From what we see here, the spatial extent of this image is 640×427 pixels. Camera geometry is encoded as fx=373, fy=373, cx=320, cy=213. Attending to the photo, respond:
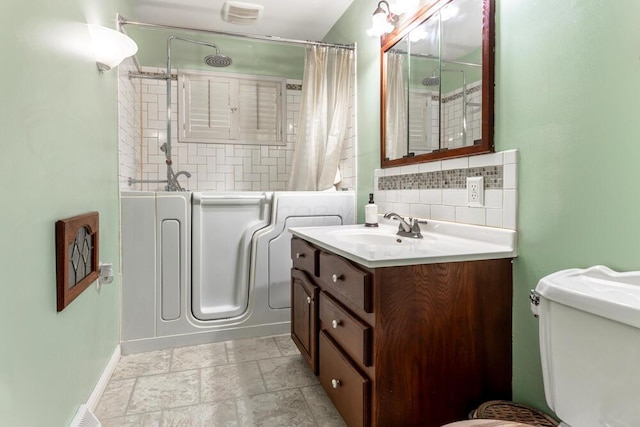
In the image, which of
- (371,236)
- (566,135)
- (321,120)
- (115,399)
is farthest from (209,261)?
(566,135)

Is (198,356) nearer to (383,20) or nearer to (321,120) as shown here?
(321,120)

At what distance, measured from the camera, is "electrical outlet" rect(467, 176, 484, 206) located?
4.75ft

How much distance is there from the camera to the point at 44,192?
1099mm

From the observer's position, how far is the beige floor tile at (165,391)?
5.44 ft

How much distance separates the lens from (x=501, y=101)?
1.37m

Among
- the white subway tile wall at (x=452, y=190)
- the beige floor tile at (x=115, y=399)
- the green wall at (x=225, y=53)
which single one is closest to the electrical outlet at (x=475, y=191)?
the white subway tile wall at (x=452, y=190)

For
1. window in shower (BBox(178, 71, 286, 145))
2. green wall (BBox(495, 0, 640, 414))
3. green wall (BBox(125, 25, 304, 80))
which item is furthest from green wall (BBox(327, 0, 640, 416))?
window in shower (BBox(178, 71, 286, 145))

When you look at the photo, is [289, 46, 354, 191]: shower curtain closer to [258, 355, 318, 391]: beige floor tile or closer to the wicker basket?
[258, 355, 318, 391]: beige floor tile

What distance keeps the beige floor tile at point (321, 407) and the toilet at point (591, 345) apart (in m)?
0.77

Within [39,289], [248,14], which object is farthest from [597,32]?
[248,14]

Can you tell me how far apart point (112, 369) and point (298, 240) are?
46.9 inches

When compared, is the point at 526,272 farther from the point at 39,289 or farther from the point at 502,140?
the point at 39,289

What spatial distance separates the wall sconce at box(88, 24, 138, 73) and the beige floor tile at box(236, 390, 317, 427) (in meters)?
1.64

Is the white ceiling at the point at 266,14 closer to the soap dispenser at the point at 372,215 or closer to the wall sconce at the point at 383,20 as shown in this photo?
the wall sconce at the point at 383,20
